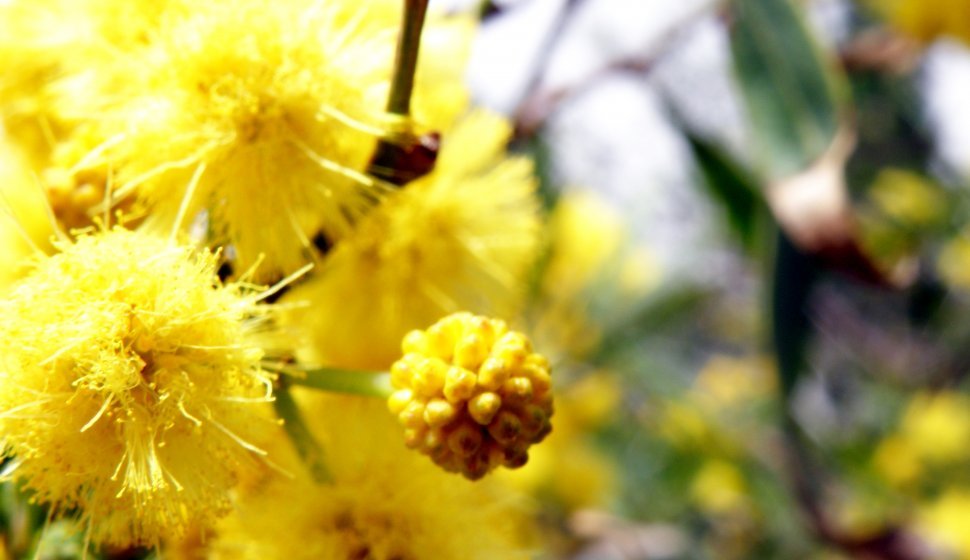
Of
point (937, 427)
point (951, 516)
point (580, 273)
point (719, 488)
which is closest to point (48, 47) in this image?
point (580, 273)

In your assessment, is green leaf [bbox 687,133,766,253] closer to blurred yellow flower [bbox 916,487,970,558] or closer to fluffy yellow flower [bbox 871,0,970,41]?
fluffy yellow flower [bbox 871,0,970,41]

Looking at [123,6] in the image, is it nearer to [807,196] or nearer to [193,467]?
[193,467]

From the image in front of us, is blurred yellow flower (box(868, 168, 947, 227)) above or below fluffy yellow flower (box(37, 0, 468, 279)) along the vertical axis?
above

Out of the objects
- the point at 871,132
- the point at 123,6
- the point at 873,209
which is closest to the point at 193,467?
the point at 123,6

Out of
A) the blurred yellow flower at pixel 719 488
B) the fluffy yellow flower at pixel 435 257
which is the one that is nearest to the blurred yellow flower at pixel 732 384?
the blurred yellow flower at pixel 719 488

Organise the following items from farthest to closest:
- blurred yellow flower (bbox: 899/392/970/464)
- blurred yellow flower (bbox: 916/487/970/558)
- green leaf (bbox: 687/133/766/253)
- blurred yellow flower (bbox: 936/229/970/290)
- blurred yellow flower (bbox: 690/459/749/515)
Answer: blurred yellow flower (bbox: 936/229/970/290)
blurred yellow flower (bbox: 899/392/970/464)
blurred yellow flower (bbox: 916/487/970/558)
blurred yellow flower (bbox: 690/459/749/515)
green leaf (bbox: 687/133/766/253)

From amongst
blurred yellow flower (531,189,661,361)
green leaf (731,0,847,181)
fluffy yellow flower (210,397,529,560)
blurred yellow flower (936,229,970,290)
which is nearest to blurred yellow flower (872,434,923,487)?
blurred yellow flower (936,229,970,290)
